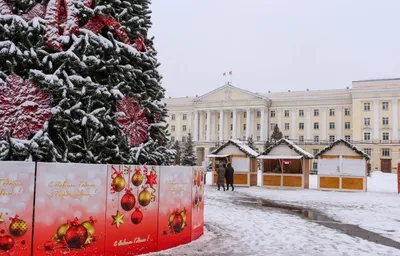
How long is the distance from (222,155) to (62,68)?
2375 centimetres

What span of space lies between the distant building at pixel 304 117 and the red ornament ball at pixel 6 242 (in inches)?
3115

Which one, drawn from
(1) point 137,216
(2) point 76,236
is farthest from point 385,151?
(2) point 76,236

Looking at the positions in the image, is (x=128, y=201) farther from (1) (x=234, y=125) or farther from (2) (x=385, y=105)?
(1) (x=234, y=125)

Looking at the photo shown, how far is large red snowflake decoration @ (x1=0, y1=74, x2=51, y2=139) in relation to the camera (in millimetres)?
6484

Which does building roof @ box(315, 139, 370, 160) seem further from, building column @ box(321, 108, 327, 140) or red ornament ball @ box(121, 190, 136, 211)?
building column @ box(321, 108, 327, 140)

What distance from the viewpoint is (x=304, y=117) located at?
290ft

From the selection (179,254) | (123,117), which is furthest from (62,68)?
(179,254)

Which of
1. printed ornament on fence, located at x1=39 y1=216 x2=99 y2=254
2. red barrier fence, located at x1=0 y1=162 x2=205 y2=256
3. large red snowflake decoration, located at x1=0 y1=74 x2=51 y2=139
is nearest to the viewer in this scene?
red barrier fence, located at x1=0 y1=162 x2=205 y2=256

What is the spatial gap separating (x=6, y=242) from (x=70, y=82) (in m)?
2.66

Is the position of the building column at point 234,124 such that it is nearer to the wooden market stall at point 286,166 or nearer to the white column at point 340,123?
the white column at point 340,123

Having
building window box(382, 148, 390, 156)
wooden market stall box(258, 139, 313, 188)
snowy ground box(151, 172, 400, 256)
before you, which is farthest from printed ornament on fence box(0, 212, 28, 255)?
building window box(382, 148, 390, 156)

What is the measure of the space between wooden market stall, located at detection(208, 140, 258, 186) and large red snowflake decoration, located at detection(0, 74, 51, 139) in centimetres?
2322

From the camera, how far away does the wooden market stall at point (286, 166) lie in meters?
28.1

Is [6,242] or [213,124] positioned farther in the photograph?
[213,124]
